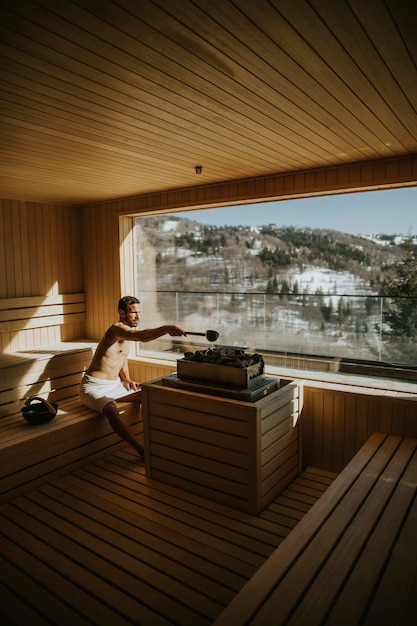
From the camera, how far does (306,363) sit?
5.41m

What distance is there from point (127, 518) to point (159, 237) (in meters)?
10.1

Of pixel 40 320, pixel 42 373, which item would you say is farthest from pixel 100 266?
pixel 42 373

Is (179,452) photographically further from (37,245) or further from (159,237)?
(159,237)

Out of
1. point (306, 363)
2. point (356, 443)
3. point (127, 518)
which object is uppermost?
point (306, 363)

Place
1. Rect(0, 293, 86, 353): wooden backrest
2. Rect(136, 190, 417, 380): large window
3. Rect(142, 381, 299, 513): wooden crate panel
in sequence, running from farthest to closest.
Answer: Rect(0, 293, 86, 353): wooden backrest
Rect(136, 190, 417, 380): large window
Rect(142, 381, 299, 513): wooden crate panel

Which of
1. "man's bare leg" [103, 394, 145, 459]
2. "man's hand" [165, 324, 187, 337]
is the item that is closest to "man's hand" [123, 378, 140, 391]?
"man's bare leg" [103, 394, 145, 459]

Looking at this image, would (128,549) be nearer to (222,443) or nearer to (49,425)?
(222,443)

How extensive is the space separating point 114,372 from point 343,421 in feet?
7.49

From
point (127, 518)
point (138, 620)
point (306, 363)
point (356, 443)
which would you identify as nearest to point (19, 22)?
point (138, 620)

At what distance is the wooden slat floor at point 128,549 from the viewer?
2297 mm

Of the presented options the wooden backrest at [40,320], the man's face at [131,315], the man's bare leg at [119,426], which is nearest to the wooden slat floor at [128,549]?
the man's bare leg at [119,426]

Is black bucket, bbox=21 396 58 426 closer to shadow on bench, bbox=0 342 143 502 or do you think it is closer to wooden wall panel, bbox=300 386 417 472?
shadow on bench, bbox=0 342 143 502

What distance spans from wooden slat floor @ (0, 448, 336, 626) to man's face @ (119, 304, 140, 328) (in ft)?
4.67

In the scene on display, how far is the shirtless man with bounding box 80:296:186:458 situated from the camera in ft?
13.5
